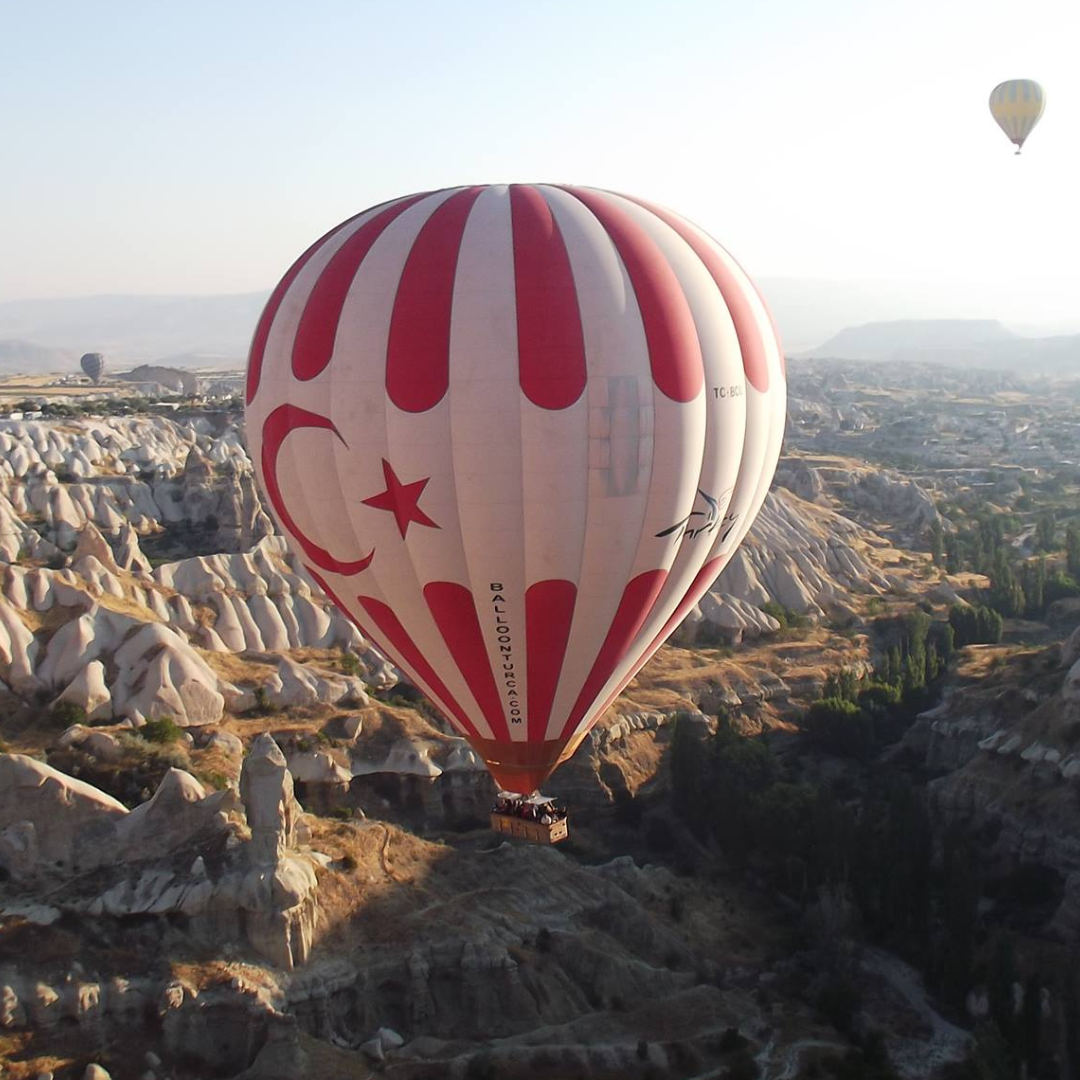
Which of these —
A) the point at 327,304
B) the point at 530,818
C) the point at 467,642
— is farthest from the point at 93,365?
the point at 530,818

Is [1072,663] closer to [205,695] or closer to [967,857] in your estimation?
[967,857]

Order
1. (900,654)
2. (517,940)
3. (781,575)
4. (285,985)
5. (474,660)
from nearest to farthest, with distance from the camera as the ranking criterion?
(474,660) < (285,985) < (517,940) < (900,654) < (781,575)

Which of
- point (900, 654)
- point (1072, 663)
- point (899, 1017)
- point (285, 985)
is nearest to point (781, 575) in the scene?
point (900, 654)

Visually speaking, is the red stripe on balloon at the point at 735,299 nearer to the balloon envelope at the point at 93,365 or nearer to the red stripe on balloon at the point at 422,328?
the red stripe on balloon at the point at 422,328

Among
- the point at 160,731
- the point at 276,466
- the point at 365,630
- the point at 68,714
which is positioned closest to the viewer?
the point at 276,466

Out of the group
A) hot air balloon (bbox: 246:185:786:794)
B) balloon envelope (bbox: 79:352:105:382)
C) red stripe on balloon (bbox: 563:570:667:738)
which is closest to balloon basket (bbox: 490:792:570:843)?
hot air balloon (bbox: 246:185:786:794)

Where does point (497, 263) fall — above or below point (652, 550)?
above

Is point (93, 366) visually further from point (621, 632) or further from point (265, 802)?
point (621, 632)
